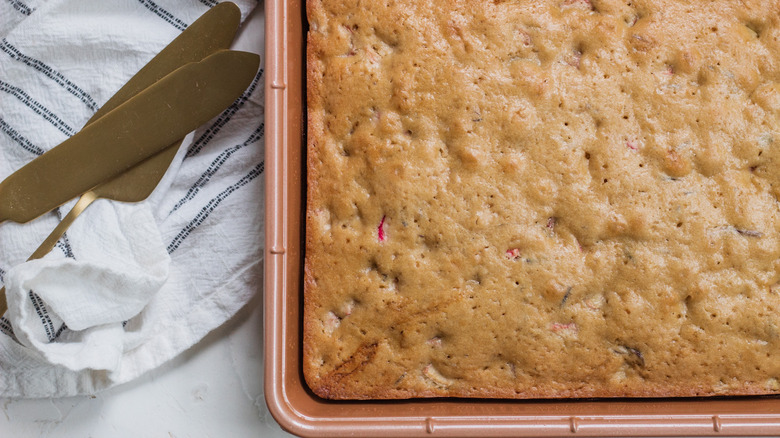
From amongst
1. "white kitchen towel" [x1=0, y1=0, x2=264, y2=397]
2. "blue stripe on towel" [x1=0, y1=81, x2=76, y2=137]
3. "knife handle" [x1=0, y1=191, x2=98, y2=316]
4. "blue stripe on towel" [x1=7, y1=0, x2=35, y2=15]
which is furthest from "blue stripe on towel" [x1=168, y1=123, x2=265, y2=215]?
"blue stripe on towel" [x1=7, y1=0, x2=35, y2=15]

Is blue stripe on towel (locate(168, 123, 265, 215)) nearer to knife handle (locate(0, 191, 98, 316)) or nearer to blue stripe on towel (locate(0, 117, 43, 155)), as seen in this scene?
knife handle (locate(0, 191, 98, 316))

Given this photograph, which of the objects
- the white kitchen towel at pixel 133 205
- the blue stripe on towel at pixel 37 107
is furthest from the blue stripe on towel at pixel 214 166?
the blue stripe on towel at pixel 37 107

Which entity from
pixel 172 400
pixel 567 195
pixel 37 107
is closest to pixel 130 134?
pixel 37 107

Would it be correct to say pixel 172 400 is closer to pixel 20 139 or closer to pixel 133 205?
pixel 133 205

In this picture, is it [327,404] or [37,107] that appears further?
[37,107]

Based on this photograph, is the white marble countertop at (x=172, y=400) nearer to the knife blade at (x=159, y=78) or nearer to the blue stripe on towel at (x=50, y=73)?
the knife blade at (x=159, y=78)

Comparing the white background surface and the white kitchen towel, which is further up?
the white kitchen towel
